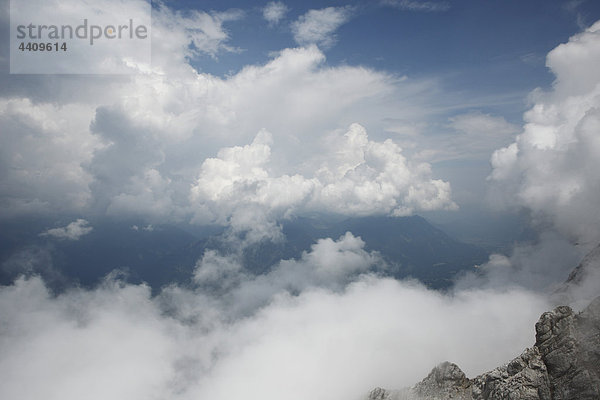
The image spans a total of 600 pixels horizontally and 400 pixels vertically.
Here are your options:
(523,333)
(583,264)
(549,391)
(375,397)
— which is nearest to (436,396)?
(375,397)

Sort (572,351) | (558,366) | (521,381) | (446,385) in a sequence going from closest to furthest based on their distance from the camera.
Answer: (572,351) → (558,366) → (521,381) → (446,385)

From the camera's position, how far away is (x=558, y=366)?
57.5 metres

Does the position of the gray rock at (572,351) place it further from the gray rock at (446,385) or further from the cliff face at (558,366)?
the gray rock at (446,385)

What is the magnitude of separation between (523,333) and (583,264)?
59.7 meters

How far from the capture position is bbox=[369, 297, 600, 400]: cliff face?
2122 inches

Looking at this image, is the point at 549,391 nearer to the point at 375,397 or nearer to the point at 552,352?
the point at 552,352

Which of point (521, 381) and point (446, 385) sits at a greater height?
point (521, 381)

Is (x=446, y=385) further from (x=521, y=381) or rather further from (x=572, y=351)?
(x=572, y=351)

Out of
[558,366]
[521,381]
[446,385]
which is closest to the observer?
[558,366]

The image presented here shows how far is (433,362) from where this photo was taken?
19738cm

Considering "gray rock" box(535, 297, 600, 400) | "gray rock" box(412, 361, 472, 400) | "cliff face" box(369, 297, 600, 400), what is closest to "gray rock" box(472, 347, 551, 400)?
"cliff face" box(369, 297, 600, 400)

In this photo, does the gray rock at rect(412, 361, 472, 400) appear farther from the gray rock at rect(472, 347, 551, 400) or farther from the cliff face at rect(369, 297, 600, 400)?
the gray rock at rect(472, 347, 551, 400)

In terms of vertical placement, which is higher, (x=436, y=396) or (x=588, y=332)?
(x=588, y=332)

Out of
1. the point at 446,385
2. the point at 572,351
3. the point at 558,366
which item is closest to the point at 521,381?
the point at 558,366
